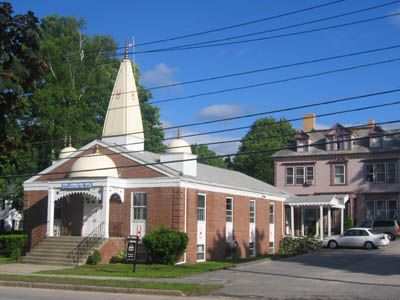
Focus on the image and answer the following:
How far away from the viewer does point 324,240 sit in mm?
42406

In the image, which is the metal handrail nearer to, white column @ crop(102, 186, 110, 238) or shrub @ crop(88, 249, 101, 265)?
white column @ crop(102, 186, 110, 238)

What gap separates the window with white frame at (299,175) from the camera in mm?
57469

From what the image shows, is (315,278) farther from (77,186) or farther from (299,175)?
(299,175)

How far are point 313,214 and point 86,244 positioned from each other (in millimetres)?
27727

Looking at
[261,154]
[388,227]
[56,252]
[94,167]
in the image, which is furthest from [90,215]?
[261,154]

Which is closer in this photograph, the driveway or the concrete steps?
the driveway

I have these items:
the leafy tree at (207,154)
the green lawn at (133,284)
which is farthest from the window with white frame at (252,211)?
the leafy tree at (207,154)

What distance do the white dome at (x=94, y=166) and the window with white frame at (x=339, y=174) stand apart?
29.1 meters

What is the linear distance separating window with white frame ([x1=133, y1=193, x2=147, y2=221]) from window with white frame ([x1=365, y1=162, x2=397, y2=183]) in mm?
29319

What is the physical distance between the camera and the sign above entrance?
31900mm

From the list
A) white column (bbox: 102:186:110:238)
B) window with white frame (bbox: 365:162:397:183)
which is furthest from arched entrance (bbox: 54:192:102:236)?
Result: window with white frame (bbox: 365:162:397:183)

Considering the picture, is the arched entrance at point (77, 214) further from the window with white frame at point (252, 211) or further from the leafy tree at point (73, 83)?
the window with white frame at point (252, 211)

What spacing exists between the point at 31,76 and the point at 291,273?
704 inches

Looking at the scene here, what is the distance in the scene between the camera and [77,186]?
3216 cm
